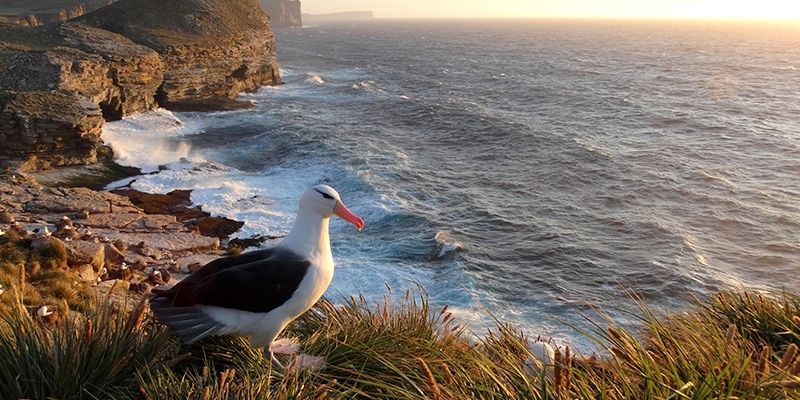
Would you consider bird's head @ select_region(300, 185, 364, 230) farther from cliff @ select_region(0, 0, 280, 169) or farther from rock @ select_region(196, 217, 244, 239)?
cliff @ select_region(0, 0, 280, 169)

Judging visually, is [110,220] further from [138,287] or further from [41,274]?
[41,274]

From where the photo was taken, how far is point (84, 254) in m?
11.9

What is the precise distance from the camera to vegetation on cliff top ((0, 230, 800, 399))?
388 centimetres

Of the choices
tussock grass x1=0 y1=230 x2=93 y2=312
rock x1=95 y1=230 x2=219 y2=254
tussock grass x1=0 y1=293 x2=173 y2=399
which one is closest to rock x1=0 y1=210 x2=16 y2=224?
rock x1=95 y1=230 x2=219 y2=254

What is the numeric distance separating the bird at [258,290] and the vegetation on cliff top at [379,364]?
19cm

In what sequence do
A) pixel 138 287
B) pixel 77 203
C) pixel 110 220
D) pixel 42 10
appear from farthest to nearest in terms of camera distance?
pixel 42 10
pixel 77 203
pixel 110 220
pixel 138 287

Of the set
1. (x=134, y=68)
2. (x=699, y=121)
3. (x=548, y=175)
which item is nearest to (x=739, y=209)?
(x=548, y=175)

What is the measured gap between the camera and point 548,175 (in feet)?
Answer: 99.8

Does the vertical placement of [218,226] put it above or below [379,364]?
below

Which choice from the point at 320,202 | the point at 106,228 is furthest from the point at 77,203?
the point at 320,202

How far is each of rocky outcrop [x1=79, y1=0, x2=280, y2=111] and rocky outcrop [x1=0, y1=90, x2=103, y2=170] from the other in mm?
18140

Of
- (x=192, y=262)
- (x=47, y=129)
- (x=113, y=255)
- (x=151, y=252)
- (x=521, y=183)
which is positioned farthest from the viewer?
(x=521, y=183)

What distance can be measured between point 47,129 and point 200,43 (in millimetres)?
24429

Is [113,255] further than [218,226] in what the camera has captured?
No
